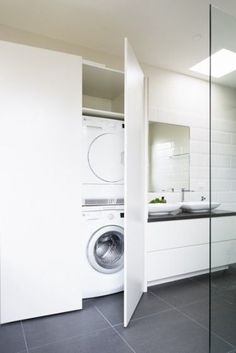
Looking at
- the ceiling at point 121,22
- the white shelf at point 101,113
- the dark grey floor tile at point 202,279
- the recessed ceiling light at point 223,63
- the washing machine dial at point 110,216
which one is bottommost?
the dark grey floor tile at point 202,279

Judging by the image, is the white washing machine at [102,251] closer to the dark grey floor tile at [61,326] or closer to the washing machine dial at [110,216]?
the washing machine dial at [110,216]

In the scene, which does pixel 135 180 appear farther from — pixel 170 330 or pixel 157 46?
pixel 157 46

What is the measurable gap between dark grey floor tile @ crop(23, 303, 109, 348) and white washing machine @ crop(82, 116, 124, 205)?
3.06 ft

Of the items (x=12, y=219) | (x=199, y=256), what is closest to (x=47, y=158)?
(x=12, y=219)

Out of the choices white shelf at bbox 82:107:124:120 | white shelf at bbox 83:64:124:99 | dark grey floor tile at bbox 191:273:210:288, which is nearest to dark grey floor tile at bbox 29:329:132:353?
dark grey floor tile at bbox 191:273:210:288

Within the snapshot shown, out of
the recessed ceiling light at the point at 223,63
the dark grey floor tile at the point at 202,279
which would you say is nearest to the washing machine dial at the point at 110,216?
the dark grey floor tile at the point at 202,279

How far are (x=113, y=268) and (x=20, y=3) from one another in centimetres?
247

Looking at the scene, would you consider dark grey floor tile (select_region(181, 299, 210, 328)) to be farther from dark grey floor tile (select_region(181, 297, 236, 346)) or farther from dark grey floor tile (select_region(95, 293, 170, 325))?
dark grey floor tile (select_region(95, 293, 170, 325))

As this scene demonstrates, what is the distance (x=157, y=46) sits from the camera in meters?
2.62

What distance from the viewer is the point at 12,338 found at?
1654 millimetres

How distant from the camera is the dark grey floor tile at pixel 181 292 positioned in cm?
222

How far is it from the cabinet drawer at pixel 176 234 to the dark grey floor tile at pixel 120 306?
0.46 metres

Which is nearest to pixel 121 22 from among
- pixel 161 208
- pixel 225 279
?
pixel 161 208

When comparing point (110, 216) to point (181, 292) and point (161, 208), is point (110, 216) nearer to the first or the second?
point (161, 208)
